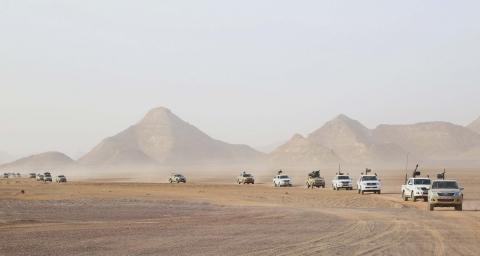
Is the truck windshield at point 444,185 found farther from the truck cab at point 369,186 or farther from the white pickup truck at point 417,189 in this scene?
the truck cab at point 369,186

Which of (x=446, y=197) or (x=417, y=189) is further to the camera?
(x=417, y=189)

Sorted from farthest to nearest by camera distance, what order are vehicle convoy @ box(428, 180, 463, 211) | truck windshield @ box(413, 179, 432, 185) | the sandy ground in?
truck windshield @ box(413, 179, 432, 185), vehicle convoy @ box(428, 180, 463, 211), the sandy ground

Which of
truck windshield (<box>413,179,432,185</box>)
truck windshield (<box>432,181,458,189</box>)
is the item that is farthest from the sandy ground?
truck windshield (<box>413,179,432,185</box>)

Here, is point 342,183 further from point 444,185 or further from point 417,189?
point 444,185

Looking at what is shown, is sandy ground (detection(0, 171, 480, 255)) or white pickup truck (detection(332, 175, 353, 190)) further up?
white pickup truck (detection(332, 175, 353, 190))

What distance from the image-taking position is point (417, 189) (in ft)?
150

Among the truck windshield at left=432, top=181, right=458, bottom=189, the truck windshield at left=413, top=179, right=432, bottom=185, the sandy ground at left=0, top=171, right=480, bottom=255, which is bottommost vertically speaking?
the sandy ground at left=0, top=171, right=480, bottom=255

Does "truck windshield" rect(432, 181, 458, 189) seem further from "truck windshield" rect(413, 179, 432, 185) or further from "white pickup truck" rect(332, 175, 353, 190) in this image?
"white pickup truck" rect(332, 175, 353, 190)

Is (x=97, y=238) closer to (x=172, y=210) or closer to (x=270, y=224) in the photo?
(x=270, y=224)

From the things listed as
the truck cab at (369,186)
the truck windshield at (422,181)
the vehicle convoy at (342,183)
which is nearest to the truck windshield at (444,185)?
the truck windshield at (422,181)

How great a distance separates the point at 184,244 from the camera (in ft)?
67.4

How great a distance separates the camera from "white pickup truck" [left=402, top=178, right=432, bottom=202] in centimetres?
4556

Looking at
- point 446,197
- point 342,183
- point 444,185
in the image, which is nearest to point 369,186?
point 342,183

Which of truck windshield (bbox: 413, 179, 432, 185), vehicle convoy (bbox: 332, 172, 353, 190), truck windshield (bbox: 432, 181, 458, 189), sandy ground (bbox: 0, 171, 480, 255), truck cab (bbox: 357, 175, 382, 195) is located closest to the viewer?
sandy ground (bbox: 0, 171, 480, 255)
